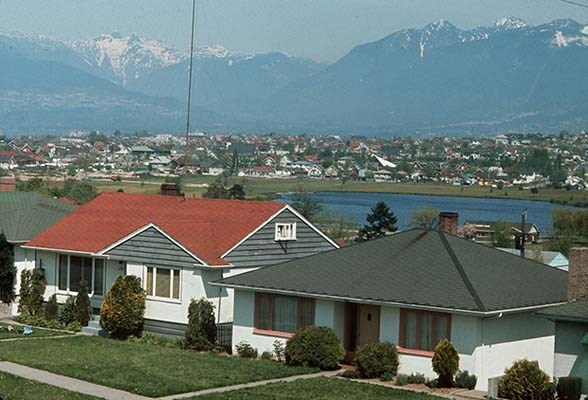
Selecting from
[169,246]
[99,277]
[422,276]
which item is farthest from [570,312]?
[99,277]

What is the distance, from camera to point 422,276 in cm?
2941

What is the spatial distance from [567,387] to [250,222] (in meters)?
14.5

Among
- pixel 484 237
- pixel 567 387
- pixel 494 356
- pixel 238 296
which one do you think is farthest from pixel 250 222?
pixel 484 237

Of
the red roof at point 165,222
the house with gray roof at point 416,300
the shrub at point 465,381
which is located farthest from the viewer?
the red roof at point 165,222

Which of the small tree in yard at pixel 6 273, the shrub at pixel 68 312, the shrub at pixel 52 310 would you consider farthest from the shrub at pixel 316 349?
the small tree in yard at pixel 6 273

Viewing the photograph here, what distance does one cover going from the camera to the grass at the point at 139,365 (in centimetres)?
2609

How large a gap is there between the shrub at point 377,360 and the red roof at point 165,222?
7015mm

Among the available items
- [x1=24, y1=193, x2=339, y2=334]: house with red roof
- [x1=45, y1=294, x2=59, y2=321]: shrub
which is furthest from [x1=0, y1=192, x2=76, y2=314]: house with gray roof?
[x1=45, y1=294, x2=59, y2=321]: shrub

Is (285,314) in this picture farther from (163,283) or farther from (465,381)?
(465,381)

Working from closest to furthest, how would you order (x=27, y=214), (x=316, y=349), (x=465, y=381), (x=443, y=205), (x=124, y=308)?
1. (x=465, y=381)
2. (x=316, y=349)
3. (x=124, y=308)
4. (x=27, y=214)
5. (x=443, y=205)

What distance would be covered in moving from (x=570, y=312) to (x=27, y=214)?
75.6 ft

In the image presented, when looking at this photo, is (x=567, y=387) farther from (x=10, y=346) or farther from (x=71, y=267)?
(x=71, y=267)

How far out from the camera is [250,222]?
36875 millimetres

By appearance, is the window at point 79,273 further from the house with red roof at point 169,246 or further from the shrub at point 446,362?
the shrub at point 446,362
